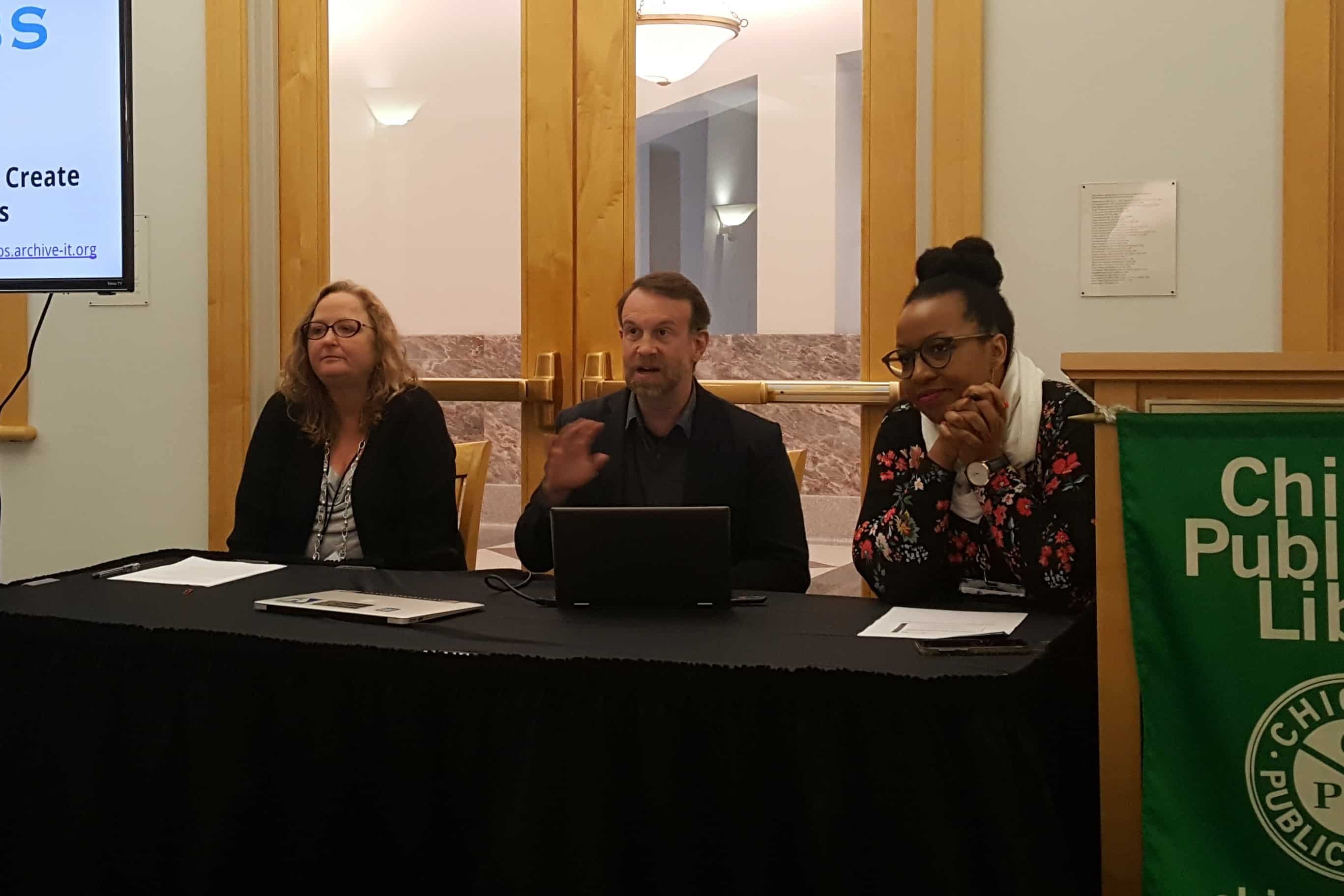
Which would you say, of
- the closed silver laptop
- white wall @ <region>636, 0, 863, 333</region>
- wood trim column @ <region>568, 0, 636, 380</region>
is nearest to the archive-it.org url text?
the closed silver laptop

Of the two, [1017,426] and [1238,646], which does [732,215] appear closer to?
[1017,426]

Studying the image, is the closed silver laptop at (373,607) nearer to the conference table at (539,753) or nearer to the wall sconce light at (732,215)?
the conference table at (539,753)

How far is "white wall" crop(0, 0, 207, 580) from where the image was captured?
11.3 ft

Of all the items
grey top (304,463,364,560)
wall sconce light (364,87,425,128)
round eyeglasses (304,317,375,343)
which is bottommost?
grey top (304,463,364,560)

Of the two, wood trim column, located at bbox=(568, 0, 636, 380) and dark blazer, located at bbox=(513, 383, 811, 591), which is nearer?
dark blazer, located at bbox=(513, 383, 811, 591)

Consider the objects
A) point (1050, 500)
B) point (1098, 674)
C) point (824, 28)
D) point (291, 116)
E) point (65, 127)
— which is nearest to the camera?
point (1098, 674)

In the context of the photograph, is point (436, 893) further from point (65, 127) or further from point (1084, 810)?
point (65, 127)

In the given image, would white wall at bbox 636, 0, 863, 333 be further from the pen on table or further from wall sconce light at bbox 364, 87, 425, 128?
the pen on table

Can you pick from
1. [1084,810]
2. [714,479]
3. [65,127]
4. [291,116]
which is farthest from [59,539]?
[1084,810]

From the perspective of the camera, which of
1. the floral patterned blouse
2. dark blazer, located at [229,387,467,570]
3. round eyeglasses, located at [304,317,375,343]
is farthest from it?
round eyeglasses, located at [304,317,375,343]

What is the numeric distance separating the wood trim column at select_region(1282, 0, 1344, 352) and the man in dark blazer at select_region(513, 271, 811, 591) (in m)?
1.21

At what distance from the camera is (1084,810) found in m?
1.50

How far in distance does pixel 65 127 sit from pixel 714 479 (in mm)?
1433

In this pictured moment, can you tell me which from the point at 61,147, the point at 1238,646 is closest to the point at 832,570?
the point at 1238,646
